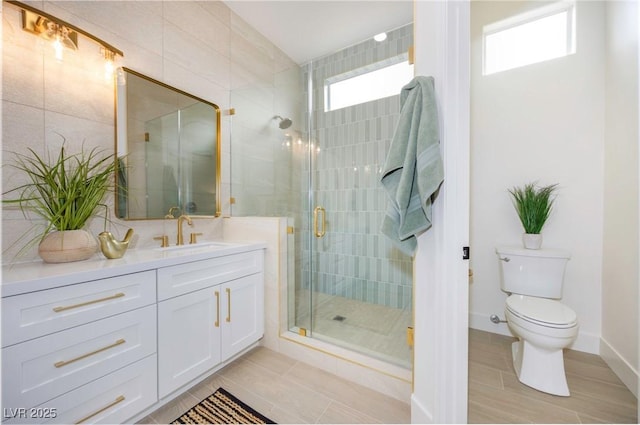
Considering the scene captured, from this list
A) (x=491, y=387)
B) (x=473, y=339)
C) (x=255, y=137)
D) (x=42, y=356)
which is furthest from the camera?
(x=255, y=137)

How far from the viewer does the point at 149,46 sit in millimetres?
1685

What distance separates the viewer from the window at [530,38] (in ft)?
6.31

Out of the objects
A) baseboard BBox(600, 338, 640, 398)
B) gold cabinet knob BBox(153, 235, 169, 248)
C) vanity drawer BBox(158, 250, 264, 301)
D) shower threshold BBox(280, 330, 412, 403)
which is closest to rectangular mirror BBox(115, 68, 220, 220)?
gold cabinet knob BBox(153, 235, 169, 248)

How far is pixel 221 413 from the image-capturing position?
1272mm

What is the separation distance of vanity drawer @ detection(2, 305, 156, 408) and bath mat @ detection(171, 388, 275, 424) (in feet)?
1.35

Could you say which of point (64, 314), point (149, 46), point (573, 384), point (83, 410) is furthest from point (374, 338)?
point (149, 46)

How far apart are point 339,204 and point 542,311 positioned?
1490mm

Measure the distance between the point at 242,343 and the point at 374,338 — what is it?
3.04 ft

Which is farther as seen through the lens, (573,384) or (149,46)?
(149,46)

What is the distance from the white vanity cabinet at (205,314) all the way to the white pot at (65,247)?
14.5 inches

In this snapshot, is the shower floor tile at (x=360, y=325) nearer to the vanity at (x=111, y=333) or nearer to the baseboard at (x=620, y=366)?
the vanity at (x=111, y=333)

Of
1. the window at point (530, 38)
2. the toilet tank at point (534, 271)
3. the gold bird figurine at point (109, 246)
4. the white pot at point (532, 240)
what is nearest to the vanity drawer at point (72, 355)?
the gold bird figurine at point (109, 246)

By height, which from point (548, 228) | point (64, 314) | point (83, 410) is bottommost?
point (83, 410)

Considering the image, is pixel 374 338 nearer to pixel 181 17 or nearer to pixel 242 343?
pixel 242 343
